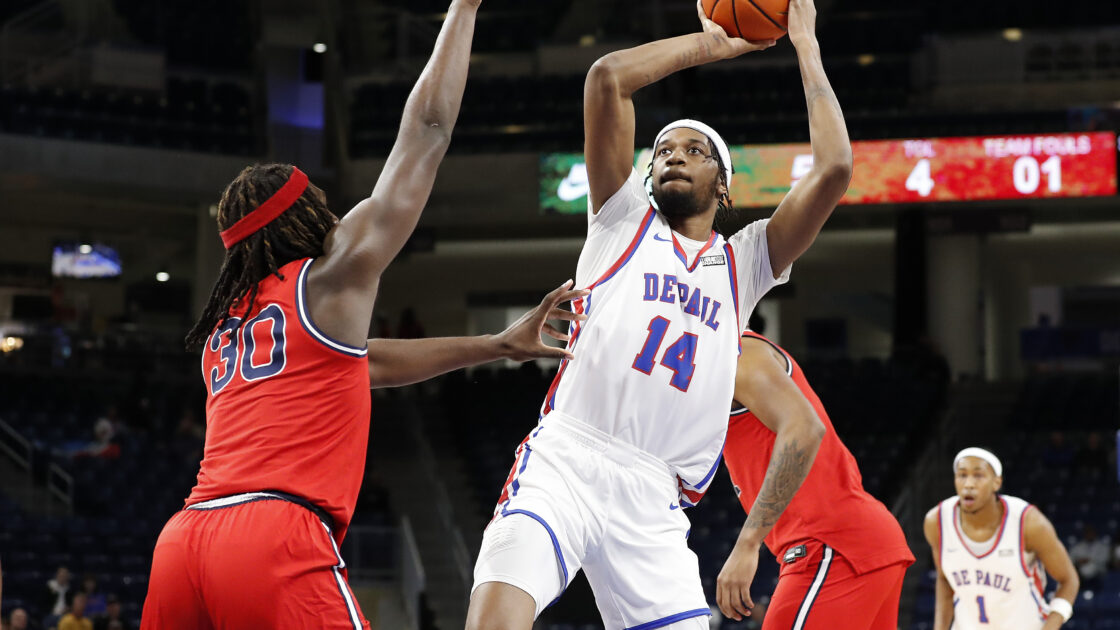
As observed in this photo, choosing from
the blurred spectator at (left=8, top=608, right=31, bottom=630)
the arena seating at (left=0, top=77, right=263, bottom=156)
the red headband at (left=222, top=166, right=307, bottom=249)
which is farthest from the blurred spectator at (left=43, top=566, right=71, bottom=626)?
the red headband at (left=222, top=166, right=307, bottom=249)

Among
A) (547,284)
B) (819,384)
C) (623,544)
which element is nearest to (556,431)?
(623,544)

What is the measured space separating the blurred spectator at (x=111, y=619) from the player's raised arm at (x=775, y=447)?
890 cm

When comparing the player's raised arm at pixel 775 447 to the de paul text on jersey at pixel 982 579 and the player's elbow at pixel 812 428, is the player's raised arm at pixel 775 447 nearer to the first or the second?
the player's elbow at pixel 812 428

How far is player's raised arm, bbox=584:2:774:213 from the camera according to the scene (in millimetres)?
4109

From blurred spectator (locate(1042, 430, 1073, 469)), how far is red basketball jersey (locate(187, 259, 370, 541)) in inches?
593

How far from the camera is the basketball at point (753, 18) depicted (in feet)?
14.6

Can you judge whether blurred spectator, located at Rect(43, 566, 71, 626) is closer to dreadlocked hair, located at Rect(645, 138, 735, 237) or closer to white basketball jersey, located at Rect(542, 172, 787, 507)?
dreadlocked hair, located at Rect(645, 138, 735, 237)

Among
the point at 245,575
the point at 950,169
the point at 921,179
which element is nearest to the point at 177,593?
the point at 245,575

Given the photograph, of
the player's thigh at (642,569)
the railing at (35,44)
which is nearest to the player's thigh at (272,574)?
the player's thigh at (642,569)

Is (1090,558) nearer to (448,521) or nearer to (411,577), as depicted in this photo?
(411,577)

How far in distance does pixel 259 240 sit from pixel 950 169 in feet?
57.7

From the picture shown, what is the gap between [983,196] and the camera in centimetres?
1955

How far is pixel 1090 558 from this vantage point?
13594mm

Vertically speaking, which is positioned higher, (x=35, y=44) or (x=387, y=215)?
(x=35, y=44)
